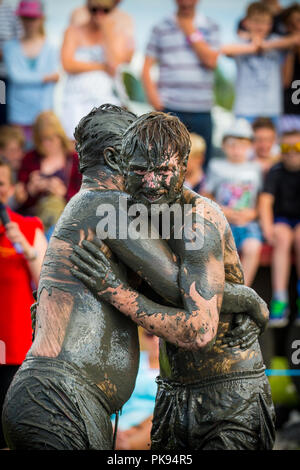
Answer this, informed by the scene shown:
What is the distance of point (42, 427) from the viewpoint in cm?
337

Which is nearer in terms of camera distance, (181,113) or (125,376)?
(125,376)

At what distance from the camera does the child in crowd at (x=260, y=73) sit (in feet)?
28.7

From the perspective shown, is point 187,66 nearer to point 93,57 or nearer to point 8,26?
point 93,57

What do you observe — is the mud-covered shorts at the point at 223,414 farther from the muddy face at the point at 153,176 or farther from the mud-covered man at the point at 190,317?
the muddy face at the point at 153,176

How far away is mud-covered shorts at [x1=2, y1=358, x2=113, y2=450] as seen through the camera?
133 inches

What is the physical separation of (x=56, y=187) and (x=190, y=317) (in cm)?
473

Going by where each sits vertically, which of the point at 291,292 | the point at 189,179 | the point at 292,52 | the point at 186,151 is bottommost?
the point at 291,292

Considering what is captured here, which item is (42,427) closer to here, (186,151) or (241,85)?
(186,151)

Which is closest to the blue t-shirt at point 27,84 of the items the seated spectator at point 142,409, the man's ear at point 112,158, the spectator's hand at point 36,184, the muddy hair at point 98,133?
the spectator's hand at point 36,184

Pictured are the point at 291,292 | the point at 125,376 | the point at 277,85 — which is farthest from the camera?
the point at 277,85

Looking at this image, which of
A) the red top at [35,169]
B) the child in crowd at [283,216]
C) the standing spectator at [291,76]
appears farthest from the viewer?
the standing spectator at [291,76]

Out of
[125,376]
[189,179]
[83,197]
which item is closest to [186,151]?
[83,197]

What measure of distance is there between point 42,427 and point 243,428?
3.03 feet

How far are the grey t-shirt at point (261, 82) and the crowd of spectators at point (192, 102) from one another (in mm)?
10
